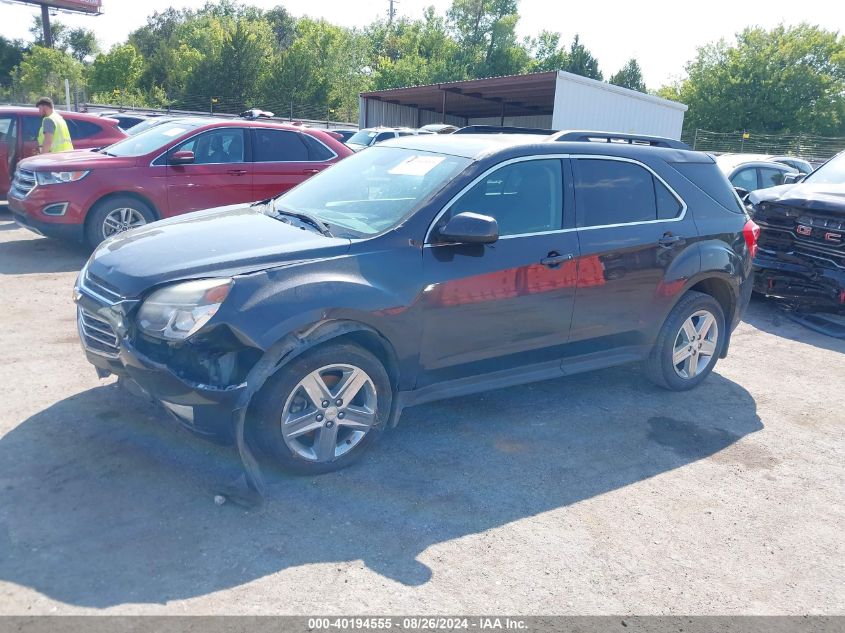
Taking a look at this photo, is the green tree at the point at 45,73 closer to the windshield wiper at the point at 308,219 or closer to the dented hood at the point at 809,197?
the dented hood at the point at 809,197

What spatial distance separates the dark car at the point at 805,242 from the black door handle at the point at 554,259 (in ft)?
14.8

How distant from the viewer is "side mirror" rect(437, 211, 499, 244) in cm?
399

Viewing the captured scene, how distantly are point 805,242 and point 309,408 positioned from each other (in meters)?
6.44

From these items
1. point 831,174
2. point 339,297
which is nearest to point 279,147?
point 339,297

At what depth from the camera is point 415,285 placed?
3986mm

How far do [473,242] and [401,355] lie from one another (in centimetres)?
76

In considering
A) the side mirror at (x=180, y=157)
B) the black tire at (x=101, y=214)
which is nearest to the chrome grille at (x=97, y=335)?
the black tire at (x=101, y=214)

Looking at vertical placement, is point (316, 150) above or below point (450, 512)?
above

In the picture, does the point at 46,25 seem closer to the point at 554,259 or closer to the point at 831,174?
the point at 831,174

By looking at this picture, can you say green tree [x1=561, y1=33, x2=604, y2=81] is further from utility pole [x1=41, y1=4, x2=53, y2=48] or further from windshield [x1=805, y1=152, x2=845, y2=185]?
windshield [x1=805, y1=152, x2=845, y2=185]

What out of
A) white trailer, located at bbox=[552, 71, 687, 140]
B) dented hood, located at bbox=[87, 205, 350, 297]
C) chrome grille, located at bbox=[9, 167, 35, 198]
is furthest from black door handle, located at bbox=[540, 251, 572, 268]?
white trailer, located at bbox=[552, 71, 687, 140]

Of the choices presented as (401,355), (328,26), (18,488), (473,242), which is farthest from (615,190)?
(328,26)

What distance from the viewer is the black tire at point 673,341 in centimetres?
531

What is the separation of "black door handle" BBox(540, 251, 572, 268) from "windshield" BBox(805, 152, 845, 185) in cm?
561
